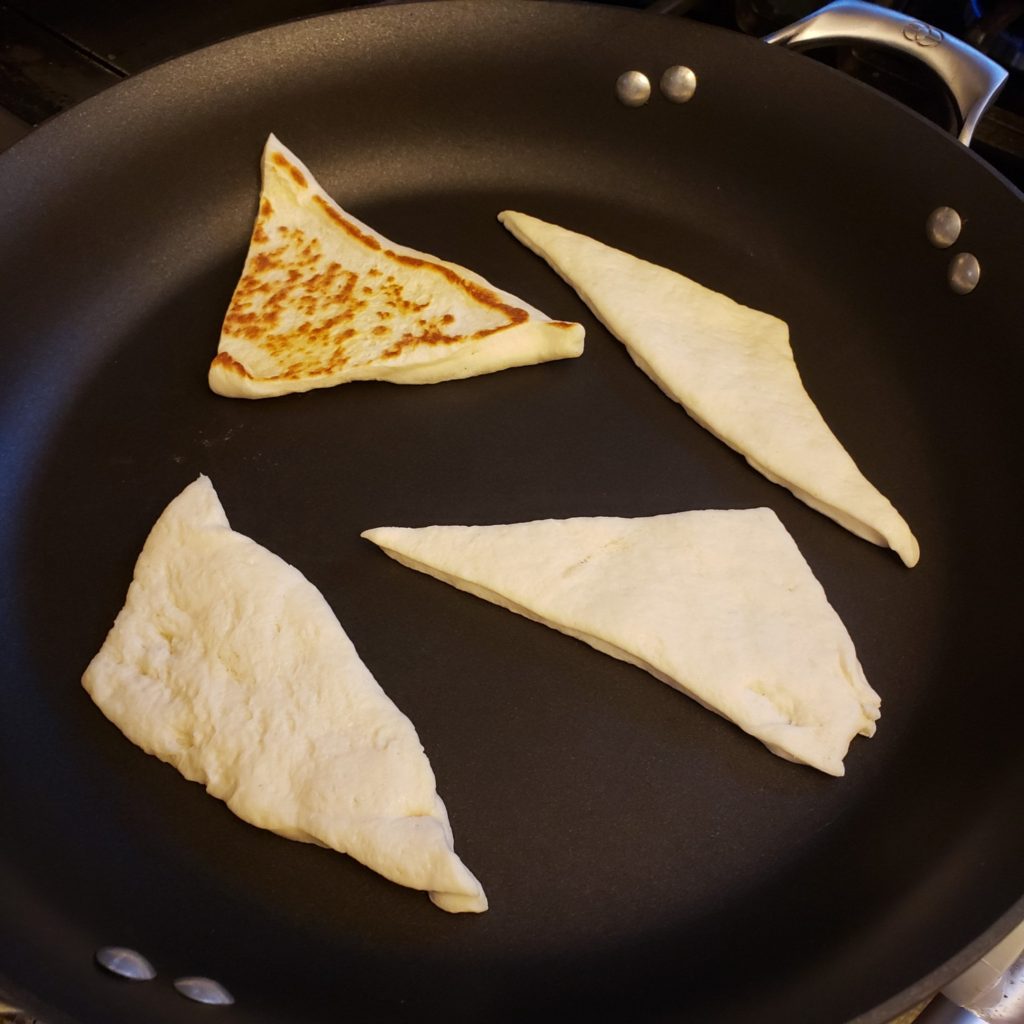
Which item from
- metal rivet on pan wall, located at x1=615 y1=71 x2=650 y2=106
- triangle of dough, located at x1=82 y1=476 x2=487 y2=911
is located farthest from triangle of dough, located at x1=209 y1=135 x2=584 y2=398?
metal rivet on pan wall, located at x1=615 y1=71 x2=650 y2=106

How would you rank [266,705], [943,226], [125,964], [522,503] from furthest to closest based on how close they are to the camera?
1. [943,226]
2. [522,503]
3. [266,705]
4. [125,964]

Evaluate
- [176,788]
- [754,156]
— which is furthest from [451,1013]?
[754,156]

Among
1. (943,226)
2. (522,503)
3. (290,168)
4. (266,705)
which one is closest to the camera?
(266,705)

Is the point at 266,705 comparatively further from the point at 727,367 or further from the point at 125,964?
the point at 727,367

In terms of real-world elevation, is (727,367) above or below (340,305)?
above

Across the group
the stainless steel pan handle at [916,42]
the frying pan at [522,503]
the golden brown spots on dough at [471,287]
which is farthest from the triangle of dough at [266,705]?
the stainless steel pan handle at [916,42]

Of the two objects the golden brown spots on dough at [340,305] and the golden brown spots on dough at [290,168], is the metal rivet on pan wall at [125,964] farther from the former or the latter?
the golden brown spots on dough at [290,168]

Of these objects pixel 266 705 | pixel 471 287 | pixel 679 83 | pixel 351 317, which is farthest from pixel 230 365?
pixel 679 83
